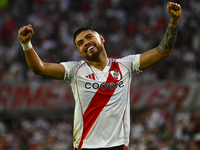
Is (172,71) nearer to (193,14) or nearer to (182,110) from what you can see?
(182,110)

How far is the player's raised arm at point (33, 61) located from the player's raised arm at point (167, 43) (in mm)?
979

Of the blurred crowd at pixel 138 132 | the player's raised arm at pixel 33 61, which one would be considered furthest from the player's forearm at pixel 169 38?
the blurred crowd at pixel 138 132

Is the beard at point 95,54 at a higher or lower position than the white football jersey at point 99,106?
higher

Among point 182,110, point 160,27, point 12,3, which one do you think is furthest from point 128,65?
point 12,3

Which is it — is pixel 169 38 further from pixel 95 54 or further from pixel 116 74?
pixel 95 54

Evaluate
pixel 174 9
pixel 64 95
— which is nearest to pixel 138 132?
pixel 64 95

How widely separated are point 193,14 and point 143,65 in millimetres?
8827

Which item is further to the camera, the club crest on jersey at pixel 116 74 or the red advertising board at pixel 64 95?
the red advertising board at pixel 64 95

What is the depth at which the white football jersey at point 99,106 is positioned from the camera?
387 centimetres

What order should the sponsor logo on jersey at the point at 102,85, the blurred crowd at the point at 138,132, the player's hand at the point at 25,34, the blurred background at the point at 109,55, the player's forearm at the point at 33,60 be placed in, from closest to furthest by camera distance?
the player's hand at the point at 25,34, the player's forearm at the point at 33,60, the sponsor logo on jersey at the point at 102,85, the blurred crowd at the point at 138,132, the blurred background at the point at 109,55

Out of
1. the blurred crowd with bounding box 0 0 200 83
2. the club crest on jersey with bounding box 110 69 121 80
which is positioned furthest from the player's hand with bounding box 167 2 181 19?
the blurred crowd with bounding box 0 0 200 83

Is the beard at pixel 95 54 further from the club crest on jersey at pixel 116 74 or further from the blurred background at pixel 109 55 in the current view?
the blurred background at pixel 109 55

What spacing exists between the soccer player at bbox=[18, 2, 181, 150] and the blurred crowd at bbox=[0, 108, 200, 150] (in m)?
4.71

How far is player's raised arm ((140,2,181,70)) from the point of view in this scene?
3.75 meters
